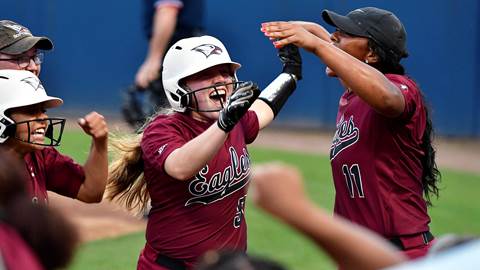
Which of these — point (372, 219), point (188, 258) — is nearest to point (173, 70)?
point (188, 258)

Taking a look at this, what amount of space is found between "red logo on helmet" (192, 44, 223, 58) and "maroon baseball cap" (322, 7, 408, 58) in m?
0.62

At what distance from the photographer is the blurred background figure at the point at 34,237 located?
2.39 metres

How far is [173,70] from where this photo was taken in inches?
170

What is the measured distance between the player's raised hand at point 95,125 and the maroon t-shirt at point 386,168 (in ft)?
3.79

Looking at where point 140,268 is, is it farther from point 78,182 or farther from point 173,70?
point 173,70


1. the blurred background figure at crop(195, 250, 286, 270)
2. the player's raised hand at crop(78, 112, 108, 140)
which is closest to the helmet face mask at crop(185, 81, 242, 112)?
the player's raised hand at crop(78, 112, 108, 140)

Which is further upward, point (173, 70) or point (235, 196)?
point (173, 70)

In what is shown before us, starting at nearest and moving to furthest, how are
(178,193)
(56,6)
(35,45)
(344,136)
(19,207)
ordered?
(19,207) → (178,193) → (344,136) → (35,45) → (56,6)

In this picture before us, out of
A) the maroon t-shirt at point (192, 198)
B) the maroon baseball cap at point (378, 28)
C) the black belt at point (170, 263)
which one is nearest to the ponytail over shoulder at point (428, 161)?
the maroon baseball cap at point (378, 28)

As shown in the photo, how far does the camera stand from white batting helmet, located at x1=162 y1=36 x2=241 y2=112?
13.9 feet

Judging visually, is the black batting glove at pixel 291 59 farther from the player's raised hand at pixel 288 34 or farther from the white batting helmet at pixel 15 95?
the white batting helmet at pixel 15 95

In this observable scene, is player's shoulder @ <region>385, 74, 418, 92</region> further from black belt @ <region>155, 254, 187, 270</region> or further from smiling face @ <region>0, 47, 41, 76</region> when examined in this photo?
smiling face @ <region>0, 47, 41, 76</region>

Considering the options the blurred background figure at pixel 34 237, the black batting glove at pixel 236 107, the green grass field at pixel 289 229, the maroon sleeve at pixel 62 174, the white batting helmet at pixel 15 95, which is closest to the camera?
the blurred background figure at pixel 34 237

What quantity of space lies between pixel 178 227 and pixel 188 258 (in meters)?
0.14
